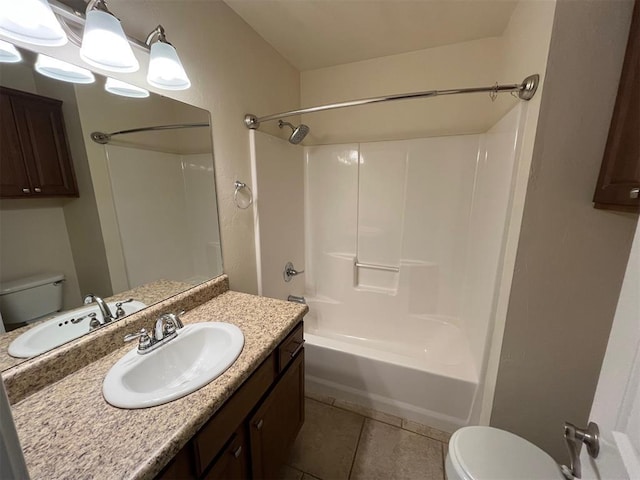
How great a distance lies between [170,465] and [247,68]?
6.16 feet

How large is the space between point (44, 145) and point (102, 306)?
56 cm

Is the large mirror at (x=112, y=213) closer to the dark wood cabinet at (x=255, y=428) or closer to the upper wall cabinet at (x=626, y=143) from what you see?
the dark wood cabinet at (x=255, y=428)

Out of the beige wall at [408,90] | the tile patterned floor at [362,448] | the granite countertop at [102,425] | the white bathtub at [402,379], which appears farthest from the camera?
the beige wall at [408,90]

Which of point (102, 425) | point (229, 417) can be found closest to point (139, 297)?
point (102, 425)

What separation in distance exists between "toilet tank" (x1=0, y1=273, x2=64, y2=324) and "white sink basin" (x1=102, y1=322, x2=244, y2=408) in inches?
11.3

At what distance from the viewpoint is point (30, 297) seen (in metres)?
0.76

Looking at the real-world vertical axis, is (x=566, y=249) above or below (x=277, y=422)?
above

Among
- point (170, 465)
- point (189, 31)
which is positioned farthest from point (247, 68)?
point (170, 465)

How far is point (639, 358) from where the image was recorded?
40 cm

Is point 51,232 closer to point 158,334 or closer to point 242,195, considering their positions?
point 158,334

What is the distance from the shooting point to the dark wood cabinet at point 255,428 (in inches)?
26.5

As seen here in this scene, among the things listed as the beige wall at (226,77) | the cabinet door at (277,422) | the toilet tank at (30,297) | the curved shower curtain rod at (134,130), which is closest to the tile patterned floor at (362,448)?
the cabinet door at (277,422)

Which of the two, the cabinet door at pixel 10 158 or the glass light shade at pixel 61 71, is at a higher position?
the glass light shade at pixel 61 71

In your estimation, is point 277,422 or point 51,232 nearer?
point 51,232
